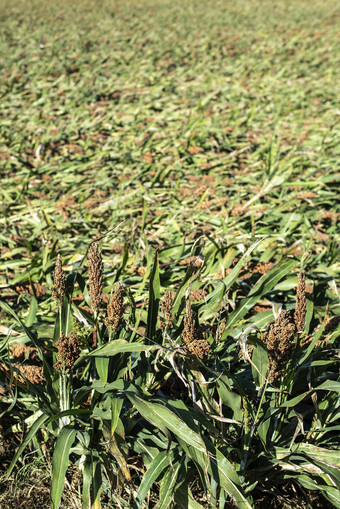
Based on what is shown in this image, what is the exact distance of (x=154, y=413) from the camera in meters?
1.53

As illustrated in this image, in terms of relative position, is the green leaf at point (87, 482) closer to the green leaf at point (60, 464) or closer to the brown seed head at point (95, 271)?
the green leaf at point (60, 464)

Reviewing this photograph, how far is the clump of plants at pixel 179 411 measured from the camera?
1.50 meters

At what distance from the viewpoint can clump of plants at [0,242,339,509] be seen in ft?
4.94

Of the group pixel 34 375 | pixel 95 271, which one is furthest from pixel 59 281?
pixel 34 375

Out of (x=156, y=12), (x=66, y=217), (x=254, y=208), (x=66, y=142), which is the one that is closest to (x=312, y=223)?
(x=254, y=208)

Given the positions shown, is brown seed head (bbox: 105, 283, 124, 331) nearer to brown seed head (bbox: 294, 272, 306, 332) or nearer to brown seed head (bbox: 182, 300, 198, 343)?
brown seed head (bbox: 182, 300, 198, 343)

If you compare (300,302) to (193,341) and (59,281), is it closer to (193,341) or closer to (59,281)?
(193,341)

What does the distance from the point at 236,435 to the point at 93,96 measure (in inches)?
196

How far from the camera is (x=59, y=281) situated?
5.39 feet

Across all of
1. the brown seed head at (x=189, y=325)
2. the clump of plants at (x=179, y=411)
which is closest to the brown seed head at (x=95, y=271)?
the clump of plants at (x=179, y=411)

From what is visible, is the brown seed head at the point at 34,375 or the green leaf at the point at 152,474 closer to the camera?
the green leaf at the point at 152,474

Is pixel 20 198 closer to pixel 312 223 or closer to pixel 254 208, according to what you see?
pixel 254 208

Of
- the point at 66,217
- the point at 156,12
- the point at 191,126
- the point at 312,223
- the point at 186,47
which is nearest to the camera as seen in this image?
the point at 312,223

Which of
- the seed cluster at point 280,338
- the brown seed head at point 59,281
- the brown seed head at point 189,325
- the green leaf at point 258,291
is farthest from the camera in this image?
the green leaf at point 258,291
